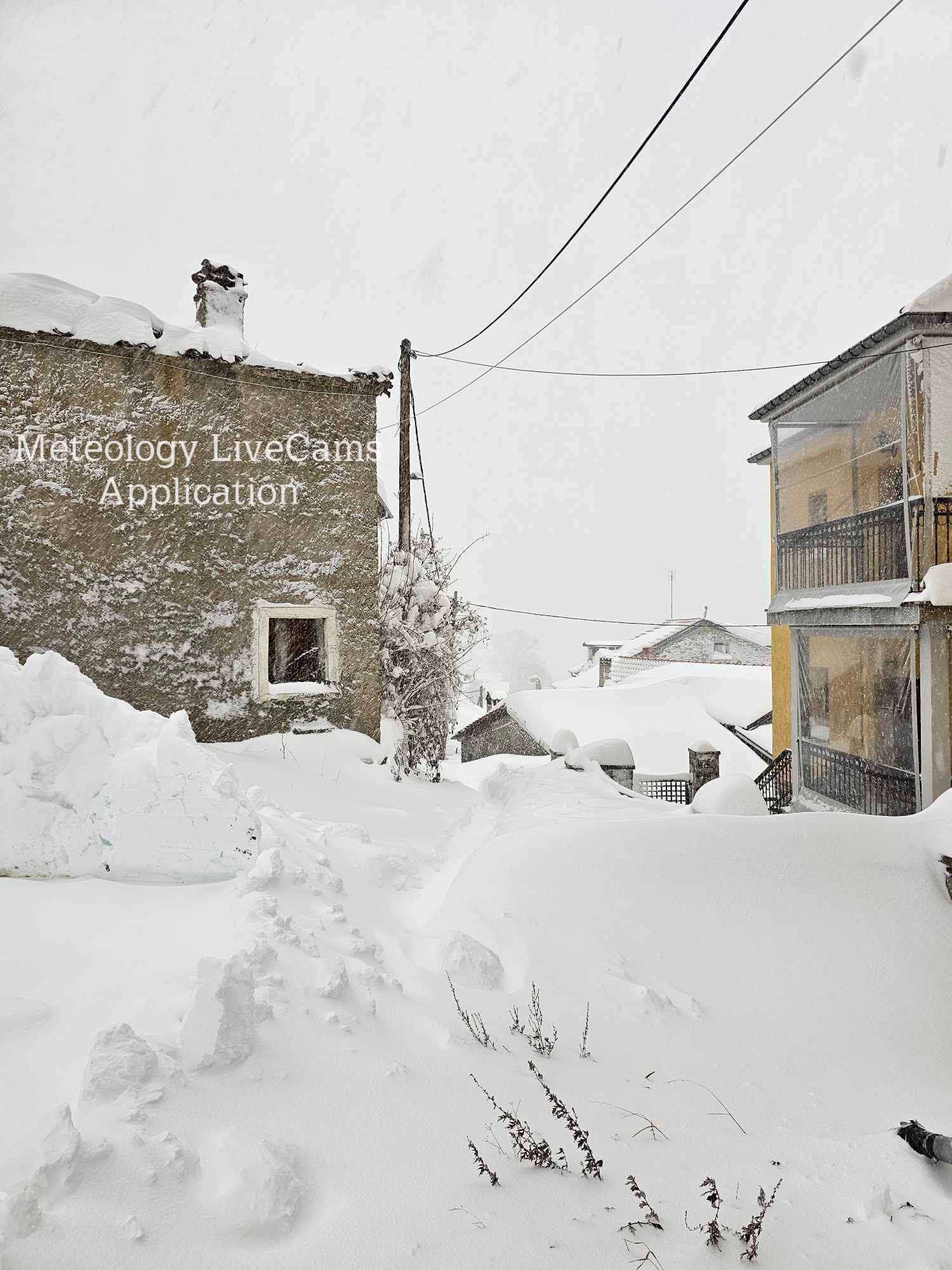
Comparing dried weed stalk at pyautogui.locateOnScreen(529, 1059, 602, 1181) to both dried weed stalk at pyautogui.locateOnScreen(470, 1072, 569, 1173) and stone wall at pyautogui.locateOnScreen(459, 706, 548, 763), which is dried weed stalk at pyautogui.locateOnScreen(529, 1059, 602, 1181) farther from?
stone wall at pyautogui.locateOnScreen(459, 706, 548, 763)

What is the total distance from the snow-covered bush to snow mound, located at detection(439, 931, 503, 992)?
19.5 ft

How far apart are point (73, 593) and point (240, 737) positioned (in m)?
2.46

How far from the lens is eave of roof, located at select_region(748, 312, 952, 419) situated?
7273 mm

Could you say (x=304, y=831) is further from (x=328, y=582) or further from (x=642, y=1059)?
(x=328, y=582)

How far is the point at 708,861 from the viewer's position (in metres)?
4.41

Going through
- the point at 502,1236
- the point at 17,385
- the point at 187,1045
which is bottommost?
the point at 502,1236

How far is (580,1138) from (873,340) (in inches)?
334

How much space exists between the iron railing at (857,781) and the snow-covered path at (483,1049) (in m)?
3.81

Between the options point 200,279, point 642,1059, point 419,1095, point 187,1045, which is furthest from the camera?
point 200,279

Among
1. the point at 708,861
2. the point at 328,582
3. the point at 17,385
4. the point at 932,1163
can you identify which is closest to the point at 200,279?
the point at 17,385

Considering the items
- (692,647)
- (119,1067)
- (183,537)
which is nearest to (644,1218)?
(119,1067)

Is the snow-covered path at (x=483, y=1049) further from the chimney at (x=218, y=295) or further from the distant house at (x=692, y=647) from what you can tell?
the distant house at (x=692, y=647)

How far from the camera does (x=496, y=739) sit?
78.2 feet

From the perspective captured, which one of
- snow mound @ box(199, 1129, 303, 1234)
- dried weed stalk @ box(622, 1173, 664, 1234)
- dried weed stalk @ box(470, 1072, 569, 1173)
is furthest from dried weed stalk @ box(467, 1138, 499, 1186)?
snow mound @ box(199, 1129, 303, 1234)
